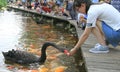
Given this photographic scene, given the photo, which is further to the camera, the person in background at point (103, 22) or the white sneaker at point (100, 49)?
the white sneaker at point (100, 49)

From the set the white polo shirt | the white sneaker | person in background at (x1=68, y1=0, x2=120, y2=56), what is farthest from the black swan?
the white polo shirt

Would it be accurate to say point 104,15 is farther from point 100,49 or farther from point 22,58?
point 22,58

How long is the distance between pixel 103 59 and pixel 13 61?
11.4ft

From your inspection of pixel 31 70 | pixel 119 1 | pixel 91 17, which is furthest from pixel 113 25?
pixel 119 1

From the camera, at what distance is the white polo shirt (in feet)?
26.5

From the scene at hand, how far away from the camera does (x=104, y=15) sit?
329 inches

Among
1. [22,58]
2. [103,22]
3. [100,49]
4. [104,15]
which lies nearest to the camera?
[104,15]

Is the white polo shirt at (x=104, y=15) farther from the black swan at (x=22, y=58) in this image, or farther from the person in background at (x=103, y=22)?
the black swan at (x=22, y=58)

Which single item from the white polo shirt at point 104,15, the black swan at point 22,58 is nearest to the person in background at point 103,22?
the white polo shirt at point 104,15

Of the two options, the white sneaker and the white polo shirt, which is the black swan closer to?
the white sneaker

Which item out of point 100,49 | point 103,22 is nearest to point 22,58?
point 100,49

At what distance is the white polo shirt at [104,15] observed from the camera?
808 centimetres

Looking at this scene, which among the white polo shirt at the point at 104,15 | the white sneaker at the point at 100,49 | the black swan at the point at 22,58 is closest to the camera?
the white polo shirt at the point at 104,15

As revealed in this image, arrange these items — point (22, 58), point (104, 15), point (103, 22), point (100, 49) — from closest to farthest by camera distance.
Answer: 1. point (104, 15)
2. point (103, 22)
3. point (100, 49)
4. point (22, 58)
